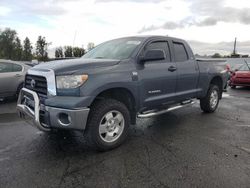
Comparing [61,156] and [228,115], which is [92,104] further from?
[228,115]

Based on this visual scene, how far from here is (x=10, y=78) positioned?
8789 mm

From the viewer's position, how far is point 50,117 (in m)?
3.97

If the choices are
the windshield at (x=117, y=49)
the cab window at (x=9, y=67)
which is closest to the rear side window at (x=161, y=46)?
the windshield at (x=117, y=49)

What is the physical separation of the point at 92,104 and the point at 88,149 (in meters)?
0.80

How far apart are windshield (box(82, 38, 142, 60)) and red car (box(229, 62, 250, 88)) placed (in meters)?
10.5

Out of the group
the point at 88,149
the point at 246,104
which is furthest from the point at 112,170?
the point at 246,104

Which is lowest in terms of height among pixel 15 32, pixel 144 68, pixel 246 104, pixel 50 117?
pixel 246 104

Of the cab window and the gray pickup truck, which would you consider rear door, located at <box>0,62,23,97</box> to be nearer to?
the cab window

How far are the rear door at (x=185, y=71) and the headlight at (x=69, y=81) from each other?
2.54 m

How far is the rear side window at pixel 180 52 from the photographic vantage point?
5.98 metres

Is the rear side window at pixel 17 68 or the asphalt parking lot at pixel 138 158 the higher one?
the rear side window at pixel 17 68

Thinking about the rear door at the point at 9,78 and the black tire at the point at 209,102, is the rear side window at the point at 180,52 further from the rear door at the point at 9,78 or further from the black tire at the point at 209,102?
the rear door at the point at 9,78

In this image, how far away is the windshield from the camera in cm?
505

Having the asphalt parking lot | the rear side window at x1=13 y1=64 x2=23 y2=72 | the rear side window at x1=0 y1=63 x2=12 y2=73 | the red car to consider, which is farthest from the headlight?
the red car
